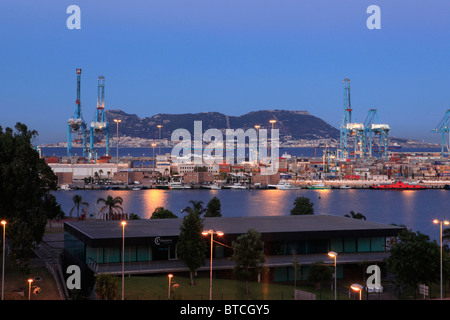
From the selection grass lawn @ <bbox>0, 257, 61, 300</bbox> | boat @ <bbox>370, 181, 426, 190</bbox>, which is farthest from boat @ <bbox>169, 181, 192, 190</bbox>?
grass lawn @ <bbox>0, 257, 61, 300</bbox>

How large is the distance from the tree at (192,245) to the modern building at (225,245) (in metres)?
0.85

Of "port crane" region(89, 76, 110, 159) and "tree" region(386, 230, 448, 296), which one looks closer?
"tree" region(386, 230, 448, 296)

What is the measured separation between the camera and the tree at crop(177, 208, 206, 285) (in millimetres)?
14578

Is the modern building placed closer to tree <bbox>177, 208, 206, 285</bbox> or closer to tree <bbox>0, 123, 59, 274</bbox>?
tree <bbox>177, 208, 206, 285</bbox>

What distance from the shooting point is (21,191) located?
1537 centimetres

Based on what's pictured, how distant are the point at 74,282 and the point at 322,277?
6.64 metres

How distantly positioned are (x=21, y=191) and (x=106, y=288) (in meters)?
4.62

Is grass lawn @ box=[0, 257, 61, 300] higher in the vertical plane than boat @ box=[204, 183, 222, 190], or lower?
lower

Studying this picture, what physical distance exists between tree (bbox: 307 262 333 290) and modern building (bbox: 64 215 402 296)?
908 mm

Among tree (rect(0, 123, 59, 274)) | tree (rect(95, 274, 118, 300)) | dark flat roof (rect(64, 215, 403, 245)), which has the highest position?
tree (rect(0, 123, 59, 274))

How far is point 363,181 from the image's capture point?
293ft

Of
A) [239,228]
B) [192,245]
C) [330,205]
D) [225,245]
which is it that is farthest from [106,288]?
[330,205]

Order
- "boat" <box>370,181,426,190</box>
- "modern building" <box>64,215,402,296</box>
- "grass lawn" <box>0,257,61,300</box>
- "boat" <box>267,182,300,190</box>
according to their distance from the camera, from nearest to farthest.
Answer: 1. "grass lawn" <box>0,257,61,300</box>
2. "modern building" <box>64,215,402,296</box>
3. "boat" <box>267,182,300,190</box>
4. "boat" <box>370,181,426,190</box>
